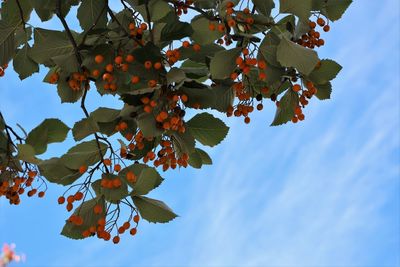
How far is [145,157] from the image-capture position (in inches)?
157

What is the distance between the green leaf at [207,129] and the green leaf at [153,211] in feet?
1.84

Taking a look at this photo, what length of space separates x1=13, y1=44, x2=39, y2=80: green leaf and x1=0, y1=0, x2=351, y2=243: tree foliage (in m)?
0.51

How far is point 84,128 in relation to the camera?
3.71 m

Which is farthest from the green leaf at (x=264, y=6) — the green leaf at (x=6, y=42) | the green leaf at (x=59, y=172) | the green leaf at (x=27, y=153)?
the green leaf at (x=6, y=42)

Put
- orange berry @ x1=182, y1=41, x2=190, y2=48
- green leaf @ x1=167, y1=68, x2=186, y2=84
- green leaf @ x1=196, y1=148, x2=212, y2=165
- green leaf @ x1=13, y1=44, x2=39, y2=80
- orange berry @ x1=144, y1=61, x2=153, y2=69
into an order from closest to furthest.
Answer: green leaf @ x1=167, y1=68, x2=186, y2=84 < orange berry @ x1=144, y1=61, x2=153, y2=69 < orange berry @ x1=182, y1=41, x2=190, y2=48 < green leaf @ x1=196, y1=148, x2=212, y2=165 < green leaf @ x1=13, y1=44, x2=39, y2=80

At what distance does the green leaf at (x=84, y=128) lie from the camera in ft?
12.1

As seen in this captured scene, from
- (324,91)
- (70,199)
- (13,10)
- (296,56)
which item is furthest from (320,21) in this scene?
(13,10)

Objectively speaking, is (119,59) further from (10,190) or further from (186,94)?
(10,190)

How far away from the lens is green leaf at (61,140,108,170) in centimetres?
368

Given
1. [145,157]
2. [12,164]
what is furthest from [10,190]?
[145,157]

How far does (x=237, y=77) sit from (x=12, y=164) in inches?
65.9

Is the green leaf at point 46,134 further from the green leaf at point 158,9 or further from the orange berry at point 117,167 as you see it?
the green leaf at point 158,9

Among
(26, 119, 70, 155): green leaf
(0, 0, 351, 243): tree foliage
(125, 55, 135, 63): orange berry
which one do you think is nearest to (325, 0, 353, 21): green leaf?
(0, 0, 351, 243): tree foliage

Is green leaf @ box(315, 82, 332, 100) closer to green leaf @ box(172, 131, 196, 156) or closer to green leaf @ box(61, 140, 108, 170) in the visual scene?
green leaf @ box(172, 131, 196, 156)
